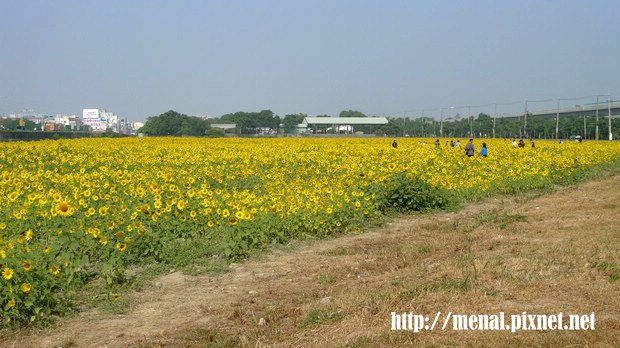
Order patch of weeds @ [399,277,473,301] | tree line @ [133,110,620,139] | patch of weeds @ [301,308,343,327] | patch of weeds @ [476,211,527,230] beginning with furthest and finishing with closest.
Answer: tree line @ [133,110,620,139], patch of weeds @ [476,211,527,230], patch of weeds @ [399,277,473,301], patch of weeds @ [301,308,343,327]

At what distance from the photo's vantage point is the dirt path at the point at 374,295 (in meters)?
5.60

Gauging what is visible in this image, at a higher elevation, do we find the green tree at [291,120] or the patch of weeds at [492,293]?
the green tree at [291,120]

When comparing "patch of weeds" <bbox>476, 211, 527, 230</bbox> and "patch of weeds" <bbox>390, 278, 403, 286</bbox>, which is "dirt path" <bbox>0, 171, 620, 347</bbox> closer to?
"patch of weeds" <bbox>390, 278, 403, 286</bbox>

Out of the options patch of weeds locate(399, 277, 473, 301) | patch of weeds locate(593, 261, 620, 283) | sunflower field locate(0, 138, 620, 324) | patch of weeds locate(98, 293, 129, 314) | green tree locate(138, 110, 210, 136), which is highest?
green tree locate(138, 110, 210, 136)

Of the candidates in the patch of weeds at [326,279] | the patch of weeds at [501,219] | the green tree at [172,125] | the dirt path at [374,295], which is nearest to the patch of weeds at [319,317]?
the dirt path at [374,295]

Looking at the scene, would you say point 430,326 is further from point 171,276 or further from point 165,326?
point 171,276

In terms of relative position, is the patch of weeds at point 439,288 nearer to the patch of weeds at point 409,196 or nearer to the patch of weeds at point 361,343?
the patch of weeds at point 361,343

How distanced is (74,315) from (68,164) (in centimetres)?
1246

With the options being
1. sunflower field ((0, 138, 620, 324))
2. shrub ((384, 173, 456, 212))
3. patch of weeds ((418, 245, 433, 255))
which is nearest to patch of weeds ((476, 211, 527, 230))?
shrub ((384, 173, 456, 212))

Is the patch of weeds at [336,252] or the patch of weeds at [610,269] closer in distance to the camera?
the patch of weeds at [610,269]

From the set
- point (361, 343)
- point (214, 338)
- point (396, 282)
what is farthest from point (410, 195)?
point (361, 343)

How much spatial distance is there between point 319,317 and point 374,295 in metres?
0.69

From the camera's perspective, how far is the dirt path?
5.60 m

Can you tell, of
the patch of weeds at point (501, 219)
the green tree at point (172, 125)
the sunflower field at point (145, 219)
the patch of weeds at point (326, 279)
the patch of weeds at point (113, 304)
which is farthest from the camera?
the green tree at point (172, 125)
